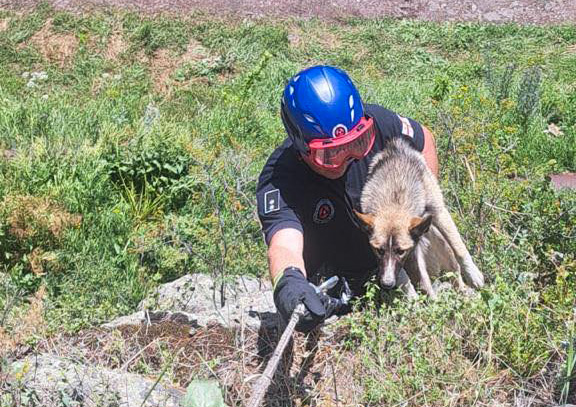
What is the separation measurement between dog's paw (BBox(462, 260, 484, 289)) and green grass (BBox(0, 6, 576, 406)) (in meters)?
0.10

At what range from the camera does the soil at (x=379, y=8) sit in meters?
11.4

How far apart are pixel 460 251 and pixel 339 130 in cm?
130

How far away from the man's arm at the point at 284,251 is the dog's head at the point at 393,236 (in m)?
0.74

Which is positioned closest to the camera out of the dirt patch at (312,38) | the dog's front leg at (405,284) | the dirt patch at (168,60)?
the dog's front leg at (405,284)

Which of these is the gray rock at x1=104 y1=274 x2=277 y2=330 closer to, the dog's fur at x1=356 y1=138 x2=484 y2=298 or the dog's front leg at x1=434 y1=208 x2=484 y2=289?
the dog's fur at x1=356 y1=138 x2=484 y2=298

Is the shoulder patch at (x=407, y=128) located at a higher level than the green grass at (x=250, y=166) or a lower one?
higher

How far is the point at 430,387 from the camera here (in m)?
3.16

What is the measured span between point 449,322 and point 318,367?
2.05 feet

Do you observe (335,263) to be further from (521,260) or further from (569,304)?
(569,304)

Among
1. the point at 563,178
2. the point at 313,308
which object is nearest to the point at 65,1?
the point at 563,178

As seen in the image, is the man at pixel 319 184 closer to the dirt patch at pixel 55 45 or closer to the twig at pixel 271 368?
the twig at pixel 271 368

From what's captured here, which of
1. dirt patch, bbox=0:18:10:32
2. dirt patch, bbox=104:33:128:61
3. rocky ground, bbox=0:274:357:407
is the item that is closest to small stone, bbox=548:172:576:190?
rocky ground, bbox=0:274:357:407

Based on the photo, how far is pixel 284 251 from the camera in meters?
3.55

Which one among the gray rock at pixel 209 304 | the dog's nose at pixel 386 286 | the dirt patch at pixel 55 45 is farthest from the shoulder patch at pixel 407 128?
the dirt patch at pixel 55 45
